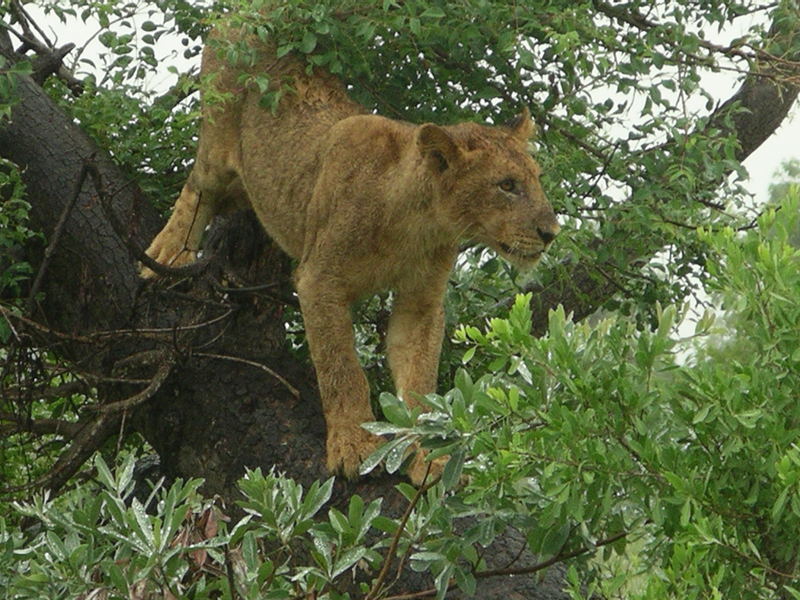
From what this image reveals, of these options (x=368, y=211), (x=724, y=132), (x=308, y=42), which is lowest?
(x=368, y=211)

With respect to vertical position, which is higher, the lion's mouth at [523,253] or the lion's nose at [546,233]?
the lion's nose at [546,233]

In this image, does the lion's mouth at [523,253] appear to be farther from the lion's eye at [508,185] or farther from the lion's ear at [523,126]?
the lion's ear at [523,126]

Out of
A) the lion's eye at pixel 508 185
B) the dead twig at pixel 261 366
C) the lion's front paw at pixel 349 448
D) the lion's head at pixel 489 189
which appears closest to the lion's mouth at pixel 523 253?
the lion's head at pixel 489 189

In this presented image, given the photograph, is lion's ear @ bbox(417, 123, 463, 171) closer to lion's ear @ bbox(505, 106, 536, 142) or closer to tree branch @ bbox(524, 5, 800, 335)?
lion's ear @ bbox(505, 106, 536, 142)

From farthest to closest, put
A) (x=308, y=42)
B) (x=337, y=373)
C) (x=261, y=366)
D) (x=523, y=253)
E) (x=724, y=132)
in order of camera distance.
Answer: (x=724, y=132) < (x=261, y=366) < (x=308, y=42) < (x=337, y=373) < (x=523, y=253)

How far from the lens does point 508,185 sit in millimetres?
5070

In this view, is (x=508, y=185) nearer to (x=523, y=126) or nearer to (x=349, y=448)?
(x=523, y=126)

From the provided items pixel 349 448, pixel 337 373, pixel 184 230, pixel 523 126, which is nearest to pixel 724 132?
pixel 523 126

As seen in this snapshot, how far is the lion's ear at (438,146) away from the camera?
5020 mm

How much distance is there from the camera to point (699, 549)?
281cm

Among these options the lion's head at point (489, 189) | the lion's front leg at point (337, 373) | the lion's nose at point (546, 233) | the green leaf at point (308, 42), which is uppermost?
the green leaf at point (308, 42)

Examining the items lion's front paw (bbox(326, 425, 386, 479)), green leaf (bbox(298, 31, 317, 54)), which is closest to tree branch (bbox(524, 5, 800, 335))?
lion's front paw (bbox(326, 425, 386, 479))

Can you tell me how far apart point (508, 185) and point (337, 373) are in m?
0.91

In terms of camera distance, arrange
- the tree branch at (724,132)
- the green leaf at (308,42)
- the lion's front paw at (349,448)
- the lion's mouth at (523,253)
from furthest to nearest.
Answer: the tree branch at (724,132), the green leaf at (308,42), the lion's mouth at (523,253), the lion's front paw at (349,448)
